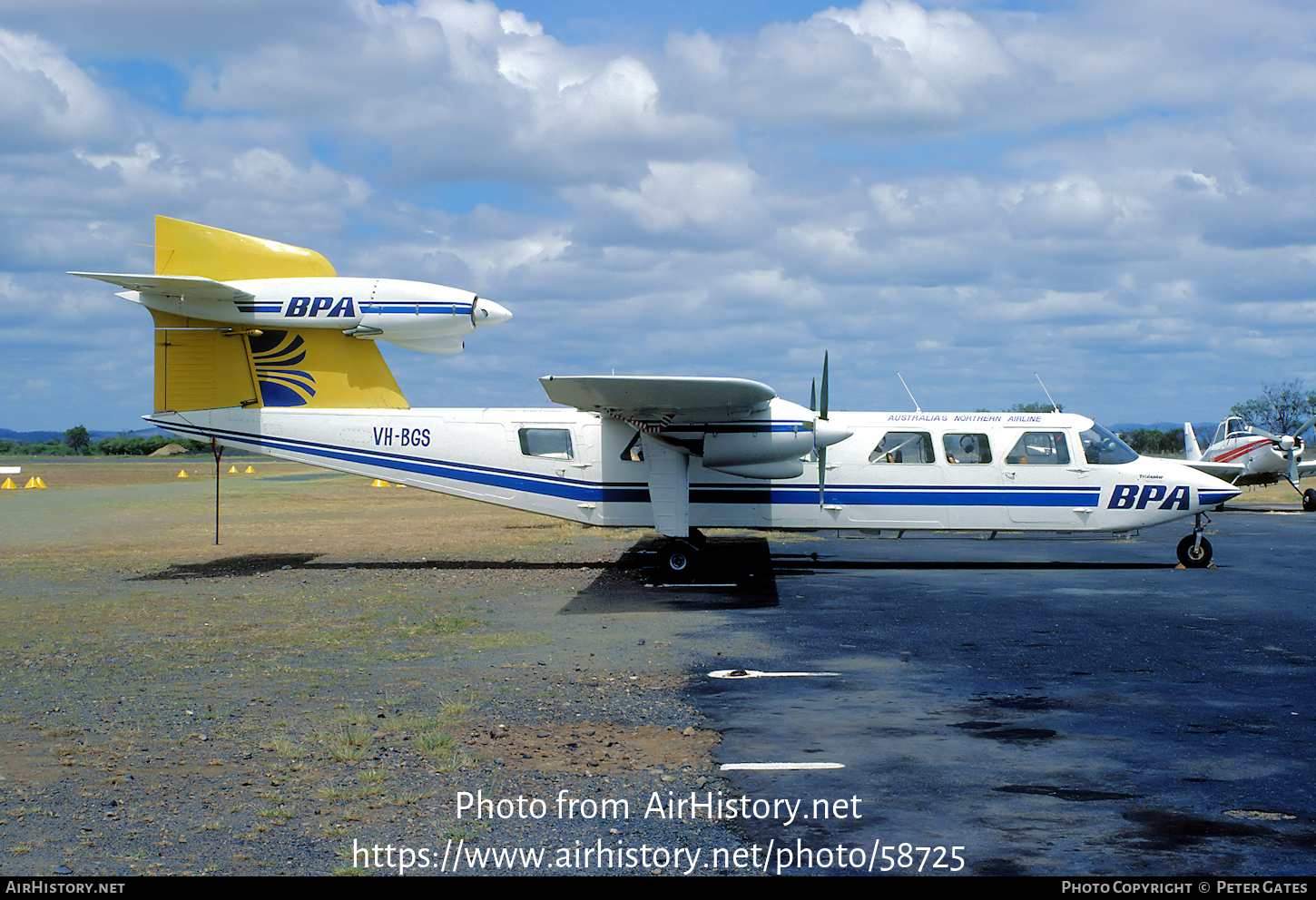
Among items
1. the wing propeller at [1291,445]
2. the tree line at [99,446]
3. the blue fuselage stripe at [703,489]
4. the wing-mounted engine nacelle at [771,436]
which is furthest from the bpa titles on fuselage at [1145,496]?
the tree line at [99,446]

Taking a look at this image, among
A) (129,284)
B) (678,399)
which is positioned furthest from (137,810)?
(129,284)

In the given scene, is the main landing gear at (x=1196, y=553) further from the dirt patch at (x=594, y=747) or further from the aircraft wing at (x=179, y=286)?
the aircraft wing at (x=179, y=286)

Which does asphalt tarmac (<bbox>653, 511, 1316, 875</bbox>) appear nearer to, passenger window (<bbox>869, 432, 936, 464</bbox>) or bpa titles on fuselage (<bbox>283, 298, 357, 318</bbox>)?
passenger window (<bbox>869, 432, 936, 464</bbox>)

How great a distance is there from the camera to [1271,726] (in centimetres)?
724

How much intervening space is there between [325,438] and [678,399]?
651 cm

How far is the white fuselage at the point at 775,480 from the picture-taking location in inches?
641

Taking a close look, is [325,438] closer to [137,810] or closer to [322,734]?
[322,734]

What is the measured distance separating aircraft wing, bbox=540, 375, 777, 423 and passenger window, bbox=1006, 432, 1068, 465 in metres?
4.58

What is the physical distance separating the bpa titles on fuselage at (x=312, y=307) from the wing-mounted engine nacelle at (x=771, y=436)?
6.41m

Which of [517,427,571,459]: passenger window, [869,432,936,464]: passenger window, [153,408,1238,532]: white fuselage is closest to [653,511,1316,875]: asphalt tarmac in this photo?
[153,408,1238,532]: white fuselage

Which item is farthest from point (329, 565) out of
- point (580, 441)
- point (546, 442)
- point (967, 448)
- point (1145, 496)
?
point (1145, 496)

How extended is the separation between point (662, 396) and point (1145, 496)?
27.4 feet

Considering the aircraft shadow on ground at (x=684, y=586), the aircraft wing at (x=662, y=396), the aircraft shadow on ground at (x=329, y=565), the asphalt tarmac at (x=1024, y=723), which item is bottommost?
the asphalt tarmac at (x=1024, y=723)

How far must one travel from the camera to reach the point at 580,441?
16.8 m
